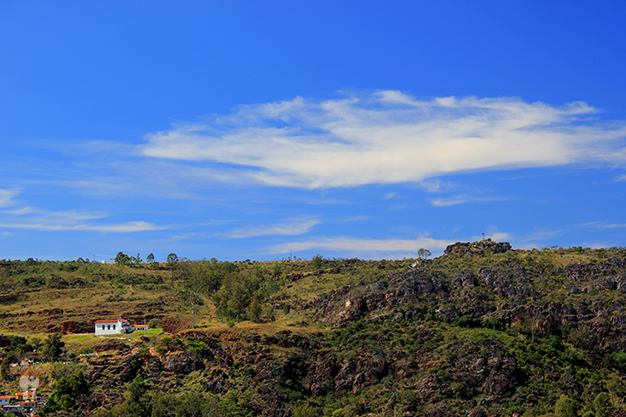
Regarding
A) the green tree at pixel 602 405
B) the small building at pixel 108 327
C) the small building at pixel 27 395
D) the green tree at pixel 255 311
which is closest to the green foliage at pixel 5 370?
the small building at pixel 27 395

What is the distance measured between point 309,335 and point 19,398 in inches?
2172

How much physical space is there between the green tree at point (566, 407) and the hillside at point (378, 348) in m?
0.23

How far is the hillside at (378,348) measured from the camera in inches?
3821

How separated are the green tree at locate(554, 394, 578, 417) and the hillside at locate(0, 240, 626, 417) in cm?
23

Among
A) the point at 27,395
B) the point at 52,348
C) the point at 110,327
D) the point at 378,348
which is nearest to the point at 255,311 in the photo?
the point at 378,348

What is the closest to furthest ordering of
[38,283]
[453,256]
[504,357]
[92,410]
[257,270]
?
[92,410], [504,357], [453,256], [38,283], [257,270]

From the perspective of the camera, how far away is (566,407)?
295 feet

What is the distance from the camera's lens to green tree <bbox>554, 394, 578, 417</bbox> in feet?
294

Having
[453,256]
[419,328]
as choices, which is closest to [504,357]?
[419,328]

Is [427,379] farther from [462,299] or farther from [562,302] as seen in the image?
[562,302]

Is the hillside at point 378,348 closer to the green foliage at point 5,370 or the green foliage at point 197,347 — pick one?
the green foliage at point 197,347

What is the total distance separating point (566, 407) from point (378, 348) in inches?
1399

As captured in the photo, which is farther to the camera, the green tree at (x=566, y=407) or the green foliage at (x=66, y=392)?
the green foliage at (x=66, y=392)

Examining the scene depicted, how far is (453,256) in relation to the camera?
155000 millimetres
